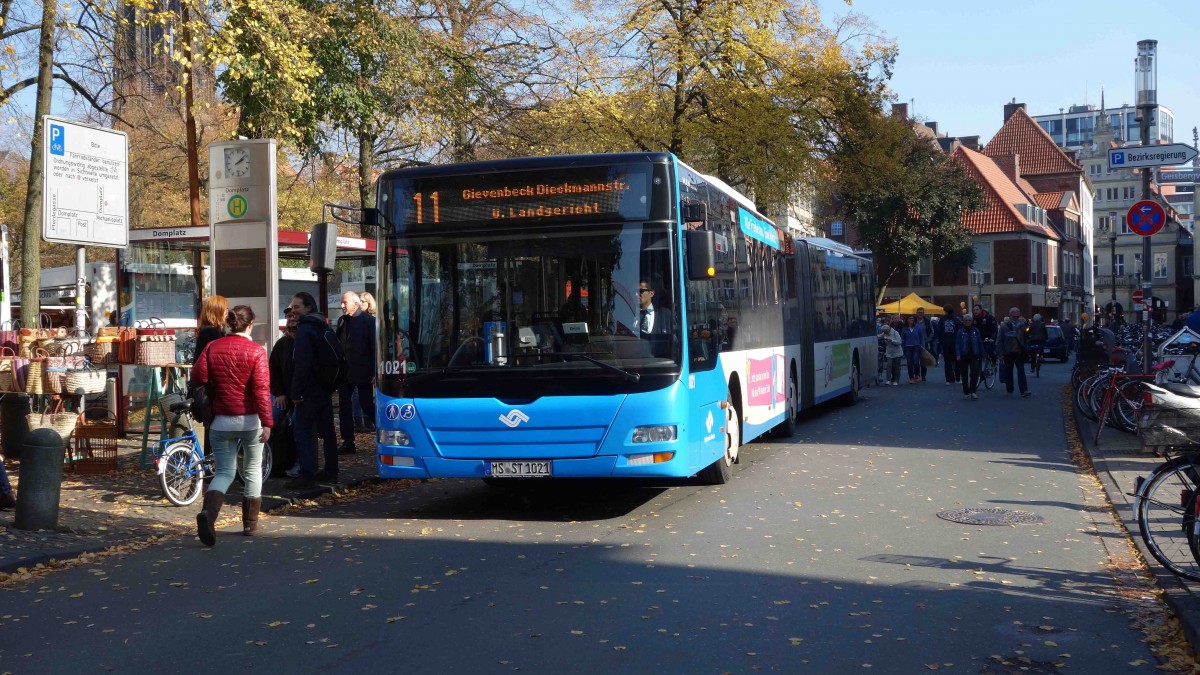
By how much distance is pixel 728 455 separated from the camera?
13.0 meters

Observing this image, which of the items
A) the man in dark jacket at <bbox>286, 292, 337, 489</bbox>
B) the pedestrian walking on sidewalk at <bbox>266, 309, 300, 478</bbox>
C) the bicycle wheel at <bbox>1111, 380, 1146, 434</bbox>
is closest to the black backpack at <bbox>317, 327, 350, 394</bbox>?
the man in dark jacket at <bbox>286, 292, 337, 489</bbox>

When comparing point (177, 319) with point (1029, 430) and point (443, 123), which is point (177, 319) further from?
point (1029, 430)

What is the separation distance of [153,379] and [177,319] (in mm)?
10869

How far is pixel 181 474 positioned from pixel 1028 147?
9340 cm

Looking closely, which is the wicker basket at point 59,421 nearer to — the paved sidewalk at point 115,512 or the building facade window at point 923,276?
the paved sidewalk at point 115,512

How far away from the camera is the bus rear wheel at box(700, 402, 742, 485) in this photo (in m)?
12.6

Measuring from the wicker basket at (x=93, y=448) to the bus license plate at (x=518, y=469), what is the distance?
5268mm

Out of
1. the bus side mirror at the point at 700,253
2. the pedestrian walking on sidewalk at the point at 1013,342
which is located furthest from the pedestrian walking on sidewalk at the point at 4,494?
the pedestrian walking on sidewalk at the point at 1013,342

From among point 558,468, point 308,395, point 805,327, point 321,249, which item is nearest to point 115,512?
point 308,395

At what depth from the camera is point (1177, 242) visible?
421 ft

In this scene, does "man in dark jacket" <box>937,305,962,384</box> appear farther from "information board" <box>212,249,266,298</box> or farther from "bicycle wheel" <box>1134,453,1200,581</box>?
"bicycle wheel" <box>1134,453,1200,581</box>

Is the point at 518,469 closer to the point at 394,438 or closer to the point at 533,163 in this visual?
the point at 394,438

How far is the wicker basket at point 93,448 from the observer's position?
13570mm

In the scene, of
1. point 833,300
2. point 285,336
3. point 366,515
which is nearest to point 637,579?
point 366,515
